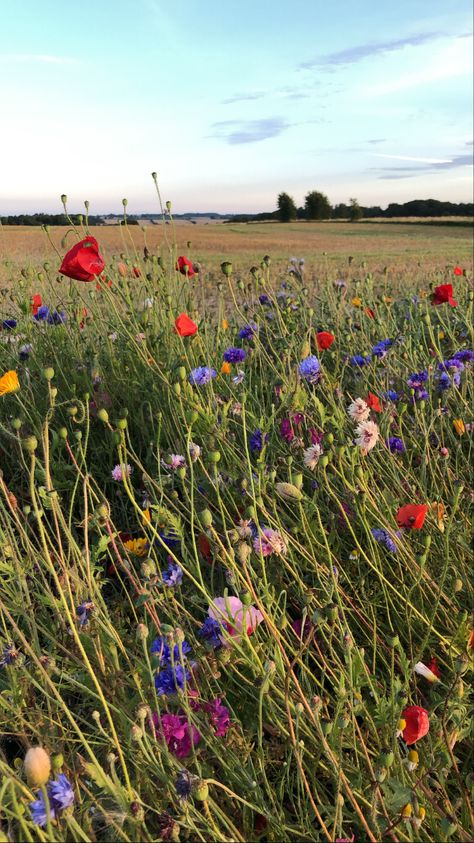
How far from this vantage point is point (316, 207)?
62688mm

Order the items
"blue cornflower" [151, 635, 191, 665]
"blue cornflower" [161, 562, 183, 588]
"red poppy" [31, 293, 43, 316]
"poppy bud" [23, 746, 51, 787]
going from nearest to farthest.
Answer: "poppy bud" [23, 746, 51, 787]
"blue cornflower" [151, 635, 191, 665]
"blue cornflower" [161, 562, 183, 588]
"red poppy" [31, 293, 43, 316]

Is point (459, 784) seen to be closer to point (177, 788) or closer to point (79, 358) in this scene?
point (177, 788)

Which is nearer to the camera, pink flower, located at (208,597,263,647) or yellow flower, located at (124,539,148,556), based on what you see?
pink flower, located at (208,597,263,647)

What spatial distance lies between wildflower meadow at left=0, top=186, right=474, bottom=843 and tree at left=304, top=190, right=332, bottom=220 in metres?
63.5

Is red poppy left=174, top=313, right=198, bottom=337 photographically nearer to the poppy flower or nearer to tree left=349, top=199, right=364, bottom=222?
the poppy flower

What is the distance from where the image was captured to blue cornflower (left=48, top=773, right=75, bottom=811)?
37.3 inches

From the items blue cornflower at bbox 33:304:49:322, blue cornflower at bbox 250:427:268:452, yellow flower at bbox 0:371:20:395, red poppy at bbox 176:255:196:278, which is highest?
red poppy at bbox 176:255:196:278

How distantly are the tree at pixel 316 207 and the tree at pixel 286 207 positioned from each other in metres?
3.41

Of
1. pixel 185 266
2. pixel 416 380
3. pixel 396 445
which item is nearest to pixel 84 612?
pixel 396 445

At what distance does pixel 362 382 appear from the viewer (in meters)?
2.70

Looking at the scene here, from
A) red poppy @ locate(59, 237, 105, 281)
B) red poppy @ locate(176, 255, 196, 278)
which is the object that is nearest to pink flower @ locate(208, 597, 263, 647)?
red poppy @ locate(59, 237, 105, 281)

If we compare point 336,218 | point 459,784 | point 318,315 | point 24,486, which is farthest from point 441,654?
point 336,218

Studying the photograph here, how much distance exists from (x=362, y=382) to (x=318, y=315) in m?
1.81

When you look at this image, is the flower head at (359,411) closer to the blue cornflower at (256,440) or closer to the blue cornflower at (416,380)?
the blue cornflower at (256,440)
